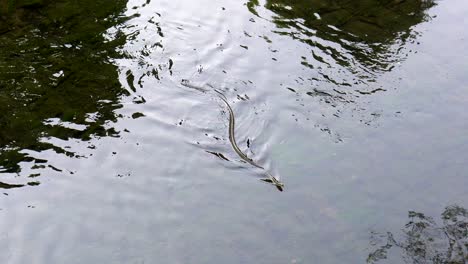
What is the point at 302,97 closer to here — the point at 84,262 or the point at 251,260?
the point at 251,260

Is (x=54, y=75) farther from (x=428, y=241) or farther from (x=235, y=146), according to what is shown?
(x=428, y=241)

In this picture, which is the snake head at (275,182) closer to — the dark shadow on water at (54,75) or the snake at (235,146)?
the snake at (235,146)

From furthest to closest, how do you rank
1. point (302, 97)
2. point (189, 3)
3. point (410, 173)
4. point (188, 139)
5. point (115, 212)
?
point (189, 3) < point (302, 97) < point (188, 139) < point (410, 173) < point (115, 212)

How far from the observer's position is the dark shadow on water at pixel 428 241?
19.9ft

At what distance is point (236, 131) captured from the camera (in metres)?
7.73

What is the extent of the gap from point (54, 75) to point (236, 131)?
10.6 ft

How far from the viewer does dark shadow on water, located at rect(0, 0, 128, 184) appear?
751 cm

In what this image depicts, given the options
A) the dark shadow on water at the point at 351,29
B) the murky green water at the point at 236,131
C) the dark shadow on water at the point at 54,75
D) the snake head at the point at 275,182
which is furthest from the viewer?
the dark shadow on water at the point at 351,29

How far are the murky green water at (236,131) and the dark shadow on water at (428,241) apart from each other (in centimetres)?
2

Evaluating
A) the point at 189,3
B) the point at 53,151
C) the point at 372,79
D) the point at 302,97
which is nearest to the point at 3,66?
the point at 53,151

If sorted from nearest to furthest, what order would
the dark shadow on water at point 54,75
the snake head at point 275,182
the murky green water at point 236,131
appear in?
the murky green water at point 236,131 → the snake head at point 275,182 → the dark shadow on water at point 54,75

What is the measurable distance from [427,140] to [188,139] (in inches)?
140

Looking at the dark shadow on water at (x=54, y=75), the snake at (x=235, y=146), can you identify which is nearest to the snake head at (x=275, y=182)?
the snake at (x=235, y=146)

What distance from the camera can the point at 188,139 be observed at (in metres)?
7.57
